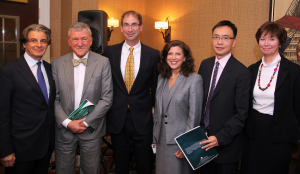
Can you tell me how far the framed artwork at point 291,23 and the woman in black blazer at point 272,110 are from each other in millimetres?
1225

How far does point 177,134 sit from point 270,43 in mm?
1078

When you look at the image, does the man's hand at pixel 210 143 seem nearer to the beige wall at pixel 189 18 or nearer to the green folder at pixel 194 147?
the green folder at pixel 194 147

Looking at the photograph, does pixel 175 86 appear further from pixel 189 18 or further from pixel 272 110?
pixel 189 18

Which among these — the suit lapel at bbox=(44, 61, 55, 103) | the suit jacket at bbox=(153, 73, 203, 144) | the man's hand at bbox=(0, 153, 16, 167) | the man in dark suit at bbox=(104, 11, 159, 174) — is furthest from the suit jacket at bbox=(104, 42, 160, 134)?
the man's hand at bbox=(0, 153, 16, 167)

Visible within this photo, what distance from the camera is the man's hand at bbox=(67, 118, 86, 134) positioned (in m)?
2.24

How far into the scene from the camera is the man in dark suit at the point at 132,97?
2455 mm

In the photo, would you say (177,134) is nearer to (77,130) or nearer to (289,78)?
(77,130)

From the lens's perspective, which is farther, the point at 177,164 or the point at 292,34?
the point at 292,34

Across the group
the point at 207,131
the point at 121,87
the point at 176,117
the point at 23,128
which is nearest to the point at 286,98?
the point at 207,131

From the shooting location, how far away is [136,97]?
246cm

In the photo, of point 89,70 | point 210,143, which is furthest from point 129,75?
point 210,143

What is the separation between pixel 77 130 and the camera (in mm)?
2250

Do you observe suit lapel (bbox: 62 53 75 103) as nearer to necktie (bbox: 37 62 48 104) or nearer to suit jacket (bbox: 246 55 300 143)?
necktie (bbox: 37 62 48 104)

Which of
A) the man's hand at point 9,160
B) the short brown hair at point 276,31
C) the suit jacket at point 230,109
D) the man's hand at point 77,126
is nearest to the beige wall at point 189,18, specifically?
the short brown hair at point 276,31
